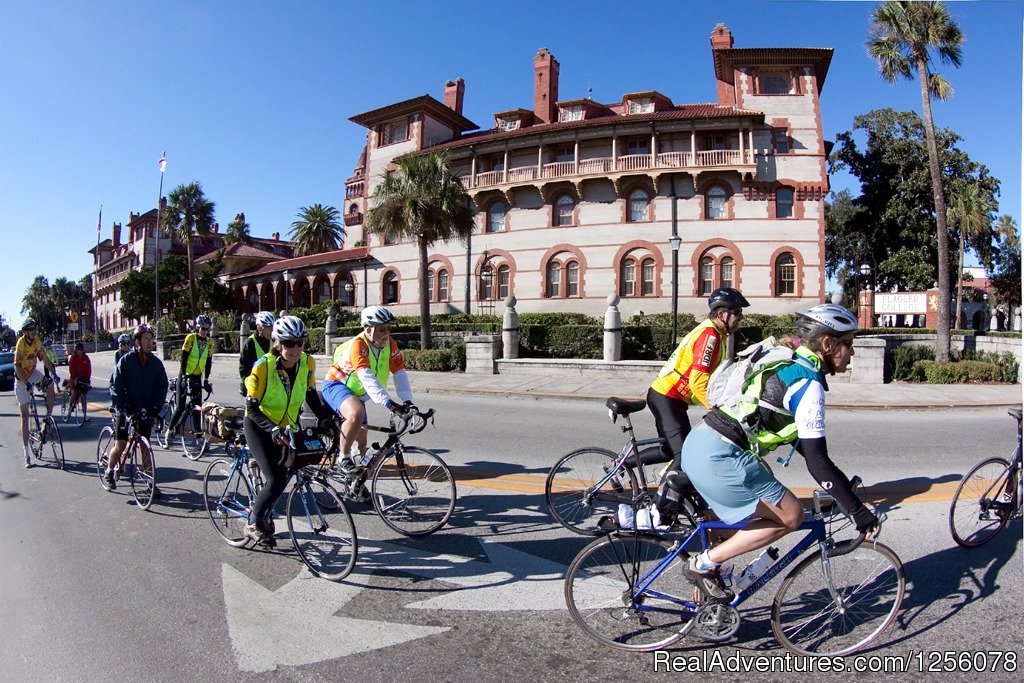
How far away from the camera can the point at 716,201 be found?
1248 inches

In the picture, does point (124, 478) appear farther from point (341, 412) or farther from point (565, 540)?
point (565, 540)

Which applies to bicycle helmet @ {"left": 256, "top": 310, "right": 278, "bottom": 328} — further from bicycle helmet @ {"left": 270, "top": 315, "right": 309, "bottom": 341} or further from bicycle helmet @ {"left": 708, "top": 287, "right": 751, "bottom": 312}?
bicycle helmet @ {"left": 708, "top": 287, "right": 751, "bottom": 312}

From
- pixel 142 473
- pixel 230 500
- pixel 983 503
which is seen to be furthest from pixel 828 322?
pixel 142 473

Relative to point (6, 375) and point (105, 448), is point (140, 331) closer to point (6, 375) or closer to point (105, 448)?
point (105, 448)

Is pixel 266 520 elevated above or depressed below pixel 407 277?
below

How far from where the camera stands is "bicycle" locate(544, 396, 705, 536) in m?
4.88

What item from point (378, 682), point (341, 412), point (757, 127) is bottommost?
point (378, 682)

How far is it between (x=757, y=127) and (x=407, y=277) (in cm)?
2260

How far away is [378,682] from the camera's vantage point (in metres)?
2.83

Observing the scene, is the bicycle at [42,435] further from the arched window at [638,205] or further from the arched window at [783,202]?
the arched window at [783,202]

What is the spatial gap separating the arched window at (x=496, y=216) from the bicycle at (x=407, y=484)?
31.7 metres

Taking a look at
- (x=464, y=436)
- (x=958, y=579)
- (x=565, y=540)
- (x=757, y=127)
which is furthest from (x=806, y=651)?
(x=757, y=127)

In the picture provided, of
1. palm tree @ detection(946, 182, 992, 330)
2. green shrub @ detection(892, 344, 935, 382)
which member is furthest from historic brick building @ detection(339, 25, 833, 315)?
green shrub @ detection(892, 344, 935, 382)

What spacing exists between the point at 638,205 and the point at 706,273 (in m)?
5.44
